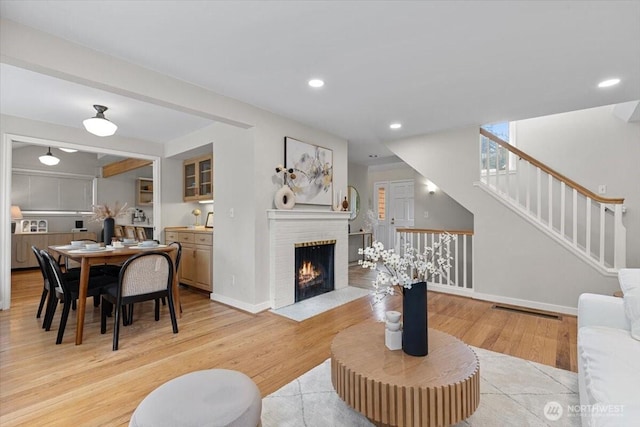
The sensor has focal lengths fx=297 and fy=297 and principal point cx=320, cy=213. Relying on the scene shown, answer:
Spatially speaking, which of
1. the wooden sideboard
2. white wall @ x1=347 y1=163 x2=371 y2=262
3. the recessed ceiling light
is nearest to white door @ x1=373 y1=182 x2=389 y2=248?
white wall @ x1=347 y1=163 x2=371 y2=262

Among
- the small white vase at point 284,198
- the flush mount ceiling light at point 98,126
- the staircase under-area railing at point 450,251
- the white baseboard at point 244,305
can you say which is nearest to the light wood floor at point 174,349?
the white baseboard at point 244,305

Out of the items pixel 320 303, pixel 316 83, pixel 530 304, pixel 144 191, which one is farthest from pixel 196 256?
pixel 530 304

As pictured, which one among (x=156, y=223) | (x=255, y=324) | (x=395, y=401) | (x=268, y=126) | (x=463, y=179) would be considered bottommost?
(x=255, y=324)

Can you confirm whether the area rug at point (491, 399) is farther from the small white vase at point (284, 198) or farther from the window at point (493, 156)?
the window at point (493, 156)

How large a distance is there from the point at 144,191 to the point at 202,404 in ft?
25.1

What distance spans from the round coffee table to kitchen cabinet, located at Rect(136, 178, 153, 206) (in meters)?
7.52

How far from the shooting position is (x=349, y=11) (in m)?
1.81

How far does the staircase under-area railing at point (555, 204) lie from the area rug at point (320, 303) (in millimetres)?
2333

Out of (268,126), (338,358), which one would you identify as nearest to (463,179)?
(268,126)

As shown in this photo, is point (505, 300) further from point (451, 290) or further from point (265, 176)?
point (265, 176)

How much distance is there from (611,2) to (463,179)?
8.42 ft

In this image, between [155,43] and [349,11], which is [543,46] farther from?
[155,43]

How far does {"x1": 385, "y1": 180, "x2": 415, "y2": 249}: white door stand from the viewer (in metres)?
7.61

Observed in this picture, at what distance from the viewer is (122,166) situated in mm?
→ 6367
